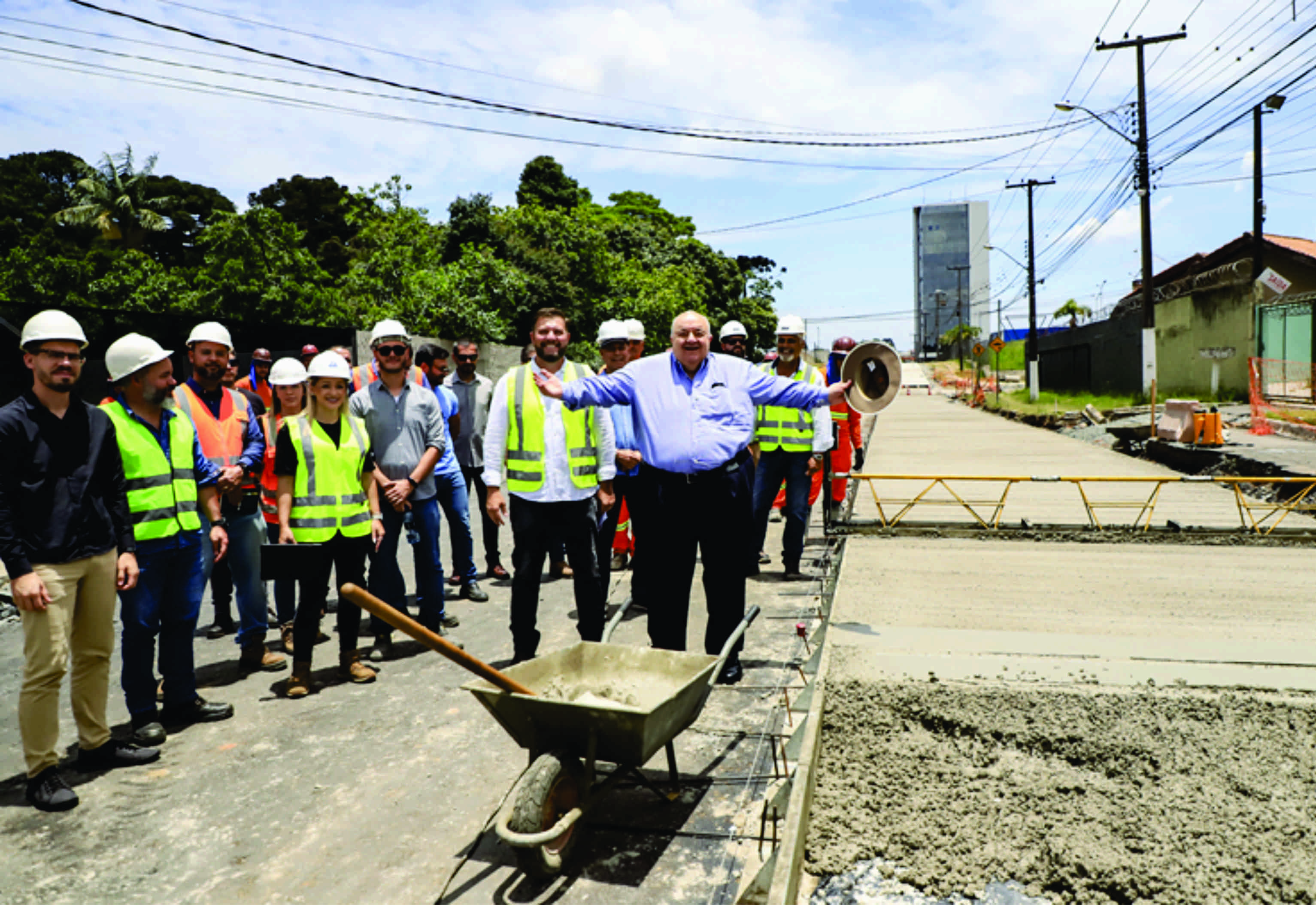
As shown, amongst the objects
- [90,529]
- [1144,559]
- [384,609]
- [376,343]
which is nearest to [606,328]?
[376,343]

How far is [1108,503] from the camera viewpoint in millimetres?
10195

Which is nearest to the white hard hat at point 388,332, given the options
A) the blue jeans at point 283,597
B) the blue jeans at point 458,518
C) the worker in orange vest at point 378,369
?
the worker in orange vest at point 378,369

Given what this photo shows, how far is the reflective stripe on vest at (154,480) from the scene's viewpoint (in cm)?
432

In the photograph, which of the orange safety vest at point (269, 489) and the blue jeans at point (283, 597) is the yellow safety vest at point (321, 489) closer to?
the orange safety vest at point (269, 489)

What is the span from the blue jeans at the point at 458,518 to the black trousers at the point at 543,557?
184cm

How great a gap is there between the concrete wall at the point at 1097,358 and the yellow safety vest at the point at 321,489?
32302mm

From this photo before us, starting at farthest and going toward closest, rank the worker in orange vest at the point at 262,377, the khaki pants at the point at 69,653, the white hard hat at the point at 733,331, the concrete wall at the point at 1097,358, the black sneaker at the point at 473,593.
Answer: the concrete wall at the point at 1097,358 → the worker in orange vest at the point at 262,377 → the white hard hat at the point at 733,331 → the black sneaker at the point at 473,593 → the khaki pants at the point at 69,653

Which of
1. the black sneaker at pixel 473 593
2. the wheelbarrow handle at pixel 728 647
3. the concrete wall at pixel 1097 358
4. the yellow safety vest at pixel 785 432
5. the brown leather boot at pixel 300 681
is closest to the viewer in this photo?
the wheelbarrow handle at pixel 728 647

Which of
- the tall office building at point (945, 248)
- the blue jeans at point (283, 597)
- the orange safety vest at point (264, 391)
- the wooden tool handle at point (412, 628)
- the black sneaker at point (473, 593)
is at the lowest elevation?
the black sneaker at point (473, 593)

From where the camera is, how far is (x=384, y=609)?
289 cm

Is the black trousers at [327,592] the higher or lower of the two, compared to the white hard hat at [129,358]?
lower

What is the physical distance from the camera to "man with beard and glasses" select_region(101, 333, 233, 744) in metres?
4.32

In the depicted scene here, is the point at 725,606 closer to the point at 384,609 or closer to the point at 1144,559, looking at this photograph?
the point at 384,609

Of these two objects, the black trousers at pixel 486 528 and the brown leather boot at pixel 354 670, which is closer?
the brown leather boot at pixel 354 670
